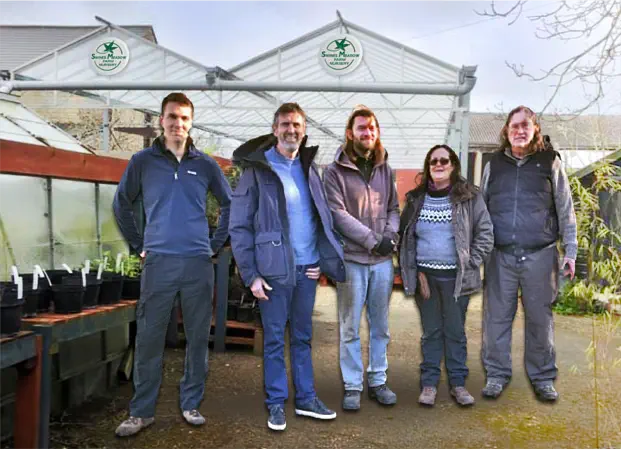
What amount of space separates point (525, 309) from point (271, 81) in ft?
28.3

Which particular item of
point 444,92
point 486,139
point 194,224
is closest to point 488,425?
point 194,224

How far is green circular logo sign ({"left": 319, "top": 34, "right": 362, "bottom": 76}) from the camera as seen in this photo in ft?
37.4

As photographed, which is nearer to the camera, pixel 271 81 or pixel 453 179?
pixel 453 179

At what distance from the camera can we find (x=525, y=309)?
12.9ft

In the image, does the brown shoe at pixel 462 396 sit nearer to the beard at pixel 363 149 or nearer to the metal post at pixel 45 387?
the beard at pixel 363 149

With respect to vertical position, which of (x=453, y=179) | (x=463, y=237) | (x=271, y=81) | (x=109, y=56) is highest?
(x=109, y=56)

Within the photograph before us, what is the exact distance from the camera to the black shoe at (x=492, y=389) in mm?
3918

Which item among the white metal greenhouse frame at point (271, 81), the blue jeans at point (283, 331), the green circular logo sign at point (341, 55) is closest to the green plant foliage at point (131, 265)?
the blue jeans at point (283, 331)

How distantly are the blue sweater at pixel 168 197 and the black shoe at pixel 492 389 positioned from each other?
2.04 metres

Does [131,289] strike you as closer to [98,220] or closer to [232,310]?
[98,220]

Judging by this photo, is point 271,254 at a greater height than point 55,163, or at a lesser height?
lesser

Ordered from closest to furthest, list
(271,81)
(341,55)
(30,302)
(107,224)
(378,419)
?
(30,302), (378,419), (107,224), (341,55), (271,81)

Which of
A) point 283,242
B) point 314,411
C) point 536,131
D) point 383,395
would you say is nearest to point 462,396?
point 383,395

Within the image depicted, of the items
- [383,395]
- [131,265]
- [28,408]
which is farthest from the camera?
[131,265]
